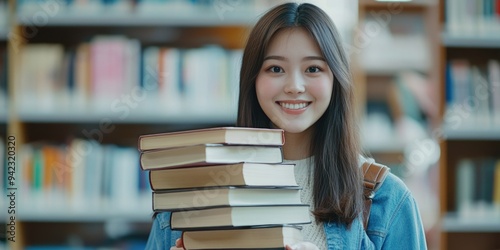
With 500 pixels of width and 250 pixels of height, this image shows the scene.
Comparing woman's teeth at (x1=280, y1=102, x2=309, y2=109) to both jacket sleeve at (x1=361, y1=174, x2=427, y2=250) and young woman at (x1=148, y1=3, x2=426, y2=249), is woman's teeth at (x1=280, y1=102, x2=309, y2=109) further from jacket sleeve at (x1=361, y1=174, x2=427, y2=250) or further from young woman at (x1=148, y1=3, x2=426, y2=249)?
jacket sleeve at (x1=361, y1=174, x2=427, y2=250)

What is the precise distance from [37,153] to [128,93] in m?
0.47

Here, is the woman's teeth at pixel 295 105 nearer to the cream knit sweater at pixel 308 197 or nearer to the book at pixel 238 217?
the cream knit sweater at pixel 308 197

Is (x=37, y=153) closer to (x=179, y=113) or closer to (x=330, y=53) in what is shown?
(x=179, y=113)

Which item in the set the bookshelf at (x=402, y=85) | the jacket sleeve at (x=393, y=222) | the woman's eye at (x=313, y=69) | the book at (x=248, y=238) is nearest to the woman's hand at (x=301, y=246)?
the book at (x=248, y=238)

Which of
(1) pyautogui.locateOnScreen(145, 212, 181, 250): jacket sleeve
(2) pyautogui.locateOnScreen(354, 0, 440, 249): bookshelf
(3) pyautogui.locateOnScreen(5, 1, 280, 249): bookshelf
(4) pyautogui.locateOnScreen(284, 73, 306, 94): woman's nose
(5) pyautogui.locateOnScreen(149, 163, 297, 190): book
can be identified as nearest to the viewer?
(5) pyautogui.locateOnScreen(149, 163, 297, 190): book

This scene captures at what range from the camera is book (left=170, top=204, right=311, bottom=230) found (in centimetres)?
116

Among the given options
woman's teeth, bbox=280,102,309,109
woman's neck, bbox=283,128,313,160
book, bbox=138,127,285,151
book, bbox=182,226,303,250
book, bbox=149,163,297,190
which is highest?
woman's teeth, bbox=280,102,309,109

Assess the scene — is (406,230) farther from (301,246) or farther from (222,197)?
(222,197)

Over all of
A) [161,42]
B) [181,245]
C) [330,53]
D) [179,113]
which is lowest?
[181,245]

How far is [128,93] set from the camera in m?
3.53

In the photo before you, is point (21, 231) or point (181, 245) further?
point (21, 231)

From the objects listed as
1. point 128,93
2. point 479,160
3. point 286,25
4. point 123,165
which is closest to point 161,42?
point 128,93

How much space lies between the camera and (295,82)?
1.40m

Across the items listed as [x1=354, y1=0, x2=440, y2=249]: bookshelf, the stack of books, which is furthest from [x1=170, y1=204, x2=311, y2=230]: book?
[x1=354, y1=0, x2=440, y2=249]: bookshelf
